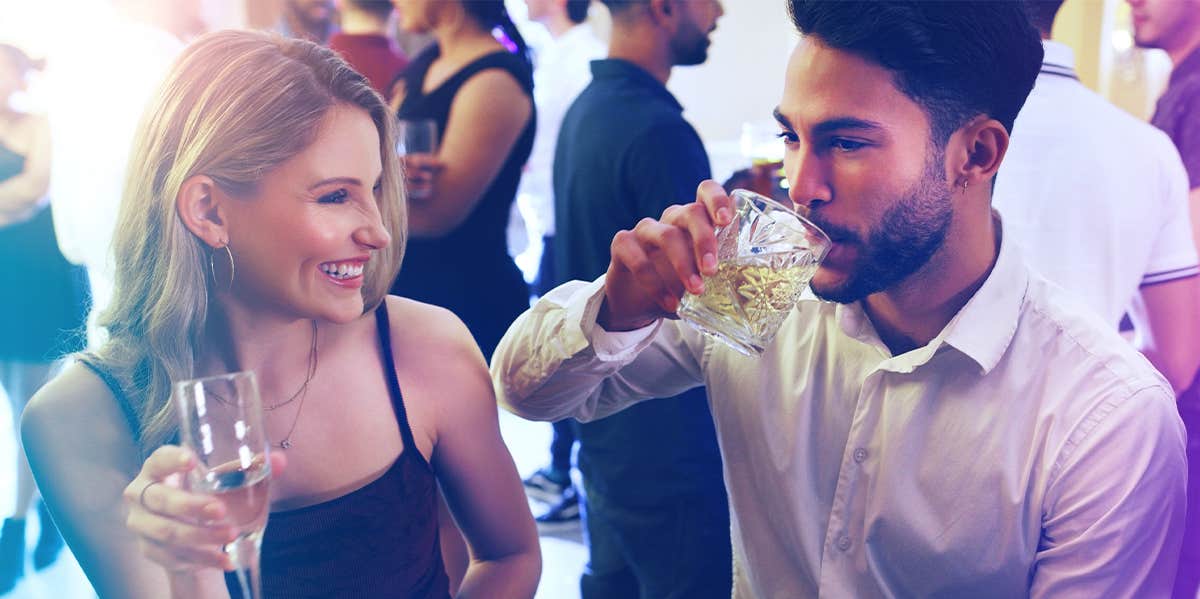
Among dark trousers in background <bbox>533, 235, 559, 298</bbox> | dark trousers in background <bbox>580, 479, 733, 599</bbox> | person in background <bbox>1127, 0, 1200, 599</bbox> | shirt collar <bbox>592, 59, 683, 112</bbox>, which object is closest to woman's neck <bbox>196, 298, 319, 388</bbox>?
dark trousers in background <bbox>580, 479, 733, 599</bbox>

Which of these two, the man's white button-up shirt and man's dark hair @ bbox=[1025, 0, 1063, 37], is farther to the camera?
man's dark hair @ bbox=[1025, 0, 1063, 37]

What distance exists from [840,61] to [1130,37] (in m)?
1.14

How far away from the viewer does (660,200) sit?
1644 mm

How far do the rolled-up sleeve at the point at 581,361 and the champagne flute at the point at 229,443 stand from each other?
0.40 meters

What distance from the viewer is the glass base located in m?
0.98

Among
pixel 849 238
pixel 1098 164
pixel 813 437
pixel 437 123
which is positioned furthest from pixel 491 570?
pixel 1098 164

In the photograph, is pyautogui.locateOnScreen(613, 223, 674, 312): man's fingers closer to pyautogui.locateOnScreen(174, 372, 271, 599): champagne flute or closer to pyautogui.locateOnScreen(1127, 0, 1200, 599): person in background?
pyautogui.locateOnScreen(174, 372, 271, 599): champagne flute

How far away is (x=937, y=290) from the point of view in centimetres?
120

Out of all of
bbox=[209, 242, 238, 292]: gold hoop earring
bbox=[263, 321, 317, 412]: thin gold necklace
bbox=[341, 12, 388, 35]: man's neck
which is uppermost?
→ bbox=[341, 12, 388, 35]: man's neck

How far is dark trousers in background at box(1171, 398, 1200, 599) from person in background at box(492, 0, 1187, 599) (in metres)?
0.73

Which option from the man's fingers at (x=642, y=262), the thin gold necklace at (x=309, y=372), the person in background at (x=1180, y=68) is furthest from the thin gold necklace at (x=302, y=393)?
the person in background at (x=1180, y=68)

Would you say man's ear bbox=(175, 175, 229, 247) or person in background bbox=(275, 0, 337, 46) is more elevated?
person in background bbox=(275, 0, 337, 46)

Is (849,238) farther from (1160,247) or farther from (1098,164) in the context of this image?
(1160,247)

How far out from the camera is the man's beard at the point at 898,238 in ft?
3.70
